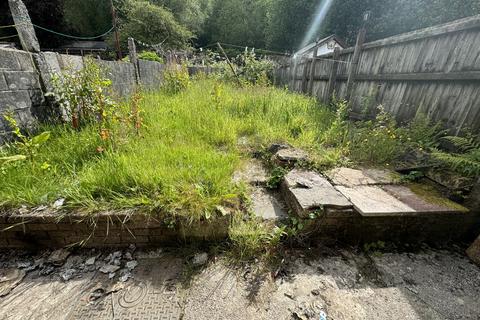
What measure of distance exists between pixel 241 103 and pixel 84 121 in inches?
110

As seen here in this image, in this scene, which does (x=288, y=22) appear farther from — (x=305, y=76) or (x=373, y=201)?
(x=373, y=201)

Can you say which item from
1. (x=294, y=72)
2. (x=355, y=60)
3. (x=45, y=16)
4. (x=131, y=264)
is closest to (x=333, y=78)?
(x=355, y=60)

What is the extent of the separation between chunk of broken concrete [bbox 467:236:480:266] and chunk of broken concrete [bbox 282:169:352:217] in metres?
1.10

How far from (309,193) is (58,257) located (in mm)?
2249

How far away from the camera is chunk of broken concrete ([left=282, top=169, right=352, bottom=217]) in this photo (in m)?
1.85

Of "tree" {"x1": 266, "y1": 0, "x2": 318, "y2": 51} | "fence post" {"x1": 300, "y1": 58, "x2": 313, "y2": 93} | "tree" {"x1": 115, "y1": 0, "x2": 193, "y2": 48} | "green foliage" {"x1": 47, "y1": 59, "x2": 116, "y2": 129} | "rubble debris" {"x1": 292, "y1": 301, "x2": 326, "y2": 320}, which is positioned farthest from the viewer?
"tree" {"x1": 266, "y1": 0, "x2": 318, "y2": 51}

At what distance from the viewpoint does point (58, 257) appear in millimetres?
1764

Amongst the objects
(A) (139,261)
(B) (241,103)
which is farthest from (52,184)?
A: (B) (241,103)

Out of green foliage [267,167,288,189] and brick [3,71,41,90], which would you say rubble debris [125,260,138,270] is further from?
brick [3,71,41,90]

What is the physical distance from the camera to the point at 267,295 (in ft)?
4.85

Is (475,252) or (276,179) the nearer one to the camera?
(475,252)

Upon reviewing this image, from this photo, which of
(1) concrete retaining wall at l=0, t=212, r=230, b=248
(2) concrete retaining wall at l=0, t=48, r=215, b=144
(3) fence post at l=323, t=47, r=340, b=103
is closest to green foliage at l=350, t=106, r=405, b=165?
(1) concrete retaining wall at l=0, t=212, r=230, b=248

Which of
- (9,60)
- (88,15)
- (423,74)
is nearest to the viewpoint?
(9,60)

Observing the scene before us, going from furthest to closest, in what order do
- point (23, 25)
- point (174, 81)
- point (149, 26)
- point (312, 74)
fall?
point (149, 26) < point (312, 74) < point (174, 81) < point (23, 25)
